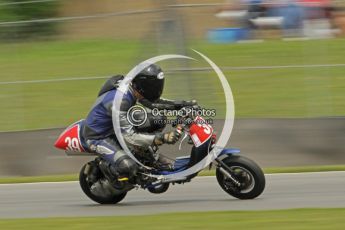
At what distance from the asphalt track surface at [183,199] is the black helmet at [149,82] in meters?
1.35

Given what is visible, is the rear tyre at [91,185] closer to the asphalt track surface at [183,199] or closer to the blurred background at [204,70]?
the asphalt track surface at [183,199]

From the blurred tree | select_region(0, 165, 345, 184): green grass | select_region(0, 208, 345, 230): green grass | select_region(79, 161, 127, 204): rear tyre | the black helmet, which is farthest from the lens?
the blurred tree

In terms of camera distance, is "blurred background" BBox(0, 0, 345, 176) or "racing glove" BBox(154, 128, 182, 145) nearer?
"racing glove" BBox(154, 128, 182, 145)

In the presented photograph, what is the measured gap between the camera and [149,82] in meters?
9.50

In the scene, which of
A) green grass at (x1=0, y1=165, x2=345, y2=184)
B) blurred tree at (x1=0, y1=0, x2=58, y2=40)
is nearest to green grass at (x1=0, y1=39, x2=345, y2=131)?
blurred tree at (x1=0, y1=0, x2=58, y2=40)

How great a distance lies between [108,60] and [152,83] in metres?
4.74

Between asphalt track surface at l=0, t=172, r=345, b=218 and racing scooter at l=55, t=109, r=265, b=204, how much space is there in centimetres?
16

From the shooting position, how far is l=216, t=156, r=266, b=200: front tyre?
928 centimetres

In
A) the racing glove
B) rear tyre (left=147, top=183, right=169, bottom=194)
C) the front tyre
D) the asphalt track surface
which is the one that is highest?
the racing glove

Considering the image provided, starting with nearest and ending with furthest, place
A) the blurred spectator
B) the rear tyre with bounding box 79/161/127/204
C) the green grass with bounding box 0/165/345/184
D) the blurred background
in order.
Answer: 1. the rear tyre with bounding box 79/161/127/204
2. the green grass with bounding box 0/165/345/184
3. the blurred background
4. the blurred spectator

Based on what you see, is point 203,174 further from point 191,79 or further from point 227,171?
point 227,171

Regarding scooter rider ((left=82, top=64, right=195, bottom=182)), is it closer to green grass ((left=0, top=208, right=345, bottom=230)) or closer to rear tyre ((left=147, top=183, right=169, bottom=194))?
rear tyre ((left=147, top=183, right=169, bottom=194))

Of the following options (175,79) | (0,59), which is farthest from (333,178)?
(0,59)

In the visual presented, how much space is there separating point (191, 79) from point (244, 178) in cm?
416
